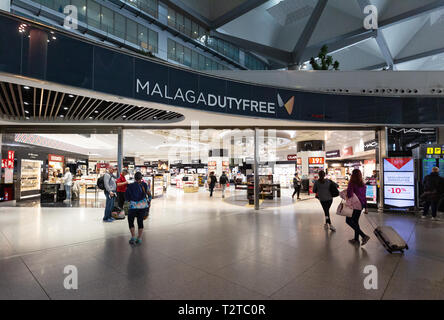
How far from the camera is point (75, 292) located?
2783 mm

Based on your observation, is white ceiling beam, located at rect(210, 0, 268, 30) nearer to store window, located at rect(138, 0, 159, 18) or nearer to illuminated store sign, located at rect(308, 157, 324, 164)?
store window, located at rect(138, 0, 159, 18)

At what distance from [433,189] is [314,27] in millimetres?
18427

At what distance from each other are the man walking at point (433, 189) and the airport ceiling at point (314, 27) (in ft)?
57.4

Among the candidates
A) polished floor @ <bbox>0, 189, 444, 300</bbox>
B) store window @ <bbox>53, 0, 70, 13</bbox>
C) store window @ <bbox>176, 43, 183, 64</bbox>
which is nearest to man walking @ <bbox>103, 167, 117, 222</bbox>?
polished floor @ <bbox>0, 189, 444, 300</bbox>

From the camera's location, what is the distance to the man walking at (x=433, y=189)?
22.9ft

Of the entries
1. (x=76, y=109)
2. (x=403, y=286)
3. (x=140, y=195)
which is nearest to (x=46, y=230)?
(x=140, y=195)

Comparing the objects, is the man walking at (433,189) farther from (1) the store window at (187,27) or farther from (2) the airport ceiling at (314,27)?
(1) the store window at (187,27)

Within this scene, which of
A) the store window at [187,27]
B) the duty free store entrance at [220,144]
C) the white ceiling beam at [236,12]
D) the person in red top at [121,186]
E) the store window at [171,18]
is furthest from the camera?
the store window at [187,27]

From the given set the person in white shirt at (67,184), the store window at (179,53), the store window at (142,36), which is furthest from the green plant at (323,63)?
the store window at (179,53)

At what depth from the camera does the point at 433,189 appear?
23.1 ft

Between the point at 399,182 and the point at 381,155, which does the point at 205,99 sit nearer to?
the point at 381,155

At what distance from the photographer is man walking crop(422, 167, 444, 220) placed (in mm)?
6977

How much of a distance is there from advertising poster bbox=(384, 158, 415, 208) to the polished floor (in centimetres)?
182
